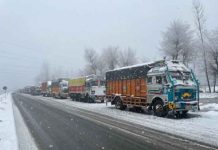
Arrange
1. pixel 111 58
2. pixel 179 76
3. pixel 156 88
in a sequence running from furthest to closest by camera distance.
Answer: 1. pixel 111 58
2. pixel 156 88
3. pixel 179 76

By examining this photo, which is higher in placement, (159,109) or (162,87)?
(162,87)

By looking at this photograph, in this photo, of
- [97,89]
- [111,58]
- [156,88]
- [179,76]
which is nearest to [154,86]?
[156,88]

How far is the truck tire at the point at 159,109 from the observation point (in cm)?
2145

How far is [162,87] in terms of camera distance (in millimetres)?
21812

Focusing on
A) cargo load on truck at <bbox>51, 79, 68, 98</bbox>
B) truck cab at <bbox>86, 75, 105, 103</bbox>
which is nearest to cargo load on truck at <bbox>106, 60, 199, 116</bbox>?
truck cab at <bbox>86, 75, 105, 103</bbox>

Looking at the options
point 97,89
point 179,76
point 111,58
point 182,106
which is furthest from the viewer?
point 111,58

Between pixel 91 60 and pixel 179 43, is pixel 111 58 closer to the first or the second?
pixel 91 60

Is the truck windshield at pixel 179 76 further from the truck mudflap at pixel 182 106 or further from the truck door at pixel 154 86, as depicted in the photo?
the truck mudflap at pixel 182 106

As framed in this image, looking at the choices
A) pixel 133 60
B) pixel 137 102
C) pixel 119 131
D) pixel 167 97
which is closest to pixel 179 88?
pixel 167 97

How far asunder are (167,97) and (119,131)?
676 centimetres

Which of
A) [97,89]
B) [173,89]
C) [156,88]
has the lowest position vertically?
[173,89]

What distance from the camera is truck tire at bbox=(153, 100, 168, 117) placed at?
845 inches

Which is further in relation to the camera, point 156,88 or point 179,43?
point 179,43

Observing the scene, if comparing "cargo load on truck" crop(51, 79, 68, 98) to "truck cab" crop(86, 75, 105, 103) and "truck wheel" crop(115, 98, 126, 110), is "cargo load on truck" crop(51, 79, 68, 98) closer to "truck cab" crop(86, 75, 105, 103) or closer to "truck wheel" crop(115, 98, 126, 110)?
"truck cab" crop(86, 75, 105, 103)
